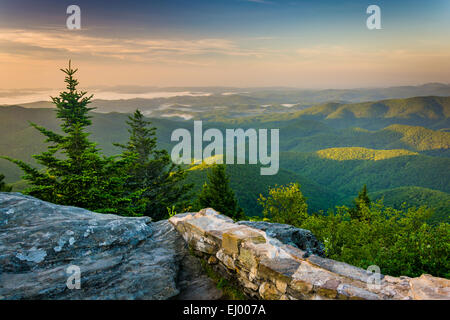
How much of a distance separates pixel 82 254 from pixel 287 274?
6649 mm

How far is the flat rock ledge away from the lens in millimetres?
5734

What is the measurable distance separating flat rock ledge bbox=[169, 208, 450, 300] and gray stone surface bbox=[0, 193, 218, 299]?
167 cm

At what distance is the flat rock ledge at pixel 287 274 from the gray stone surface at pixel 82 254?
167 cm

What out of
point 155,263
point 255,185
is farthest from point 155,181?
point 255,185

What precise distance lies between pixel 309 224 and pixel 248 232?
18.6 metres

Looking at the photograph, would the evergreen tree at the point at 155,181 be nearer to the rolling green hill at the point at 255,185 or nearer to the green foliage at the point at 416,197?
the rolling green hill at the point at 255,185

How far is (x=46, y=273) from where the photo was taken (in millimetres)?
7070

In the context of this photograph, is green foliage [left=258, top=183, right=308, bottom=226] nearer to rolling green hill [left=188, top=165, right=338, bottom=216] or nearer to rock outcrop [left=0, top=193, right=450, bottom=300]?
rock outcrop [left=0, top=193, right=450, bottom=300]

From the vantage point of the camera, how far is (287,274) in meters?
6.31

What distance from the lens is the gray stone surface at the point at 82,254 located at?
21.7 ft

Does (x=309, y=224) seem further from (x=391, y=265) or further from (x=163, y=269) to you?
(x=163, y=269)

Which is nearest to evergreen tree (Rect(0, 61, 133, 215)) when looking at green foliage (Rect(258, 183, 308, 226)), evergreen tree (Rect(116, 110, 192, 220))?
evergreen tree (Rect(116, 110, 192, 220))

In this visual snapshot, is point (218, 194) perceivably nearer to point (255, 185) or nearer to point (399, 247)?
point (399, 247)
